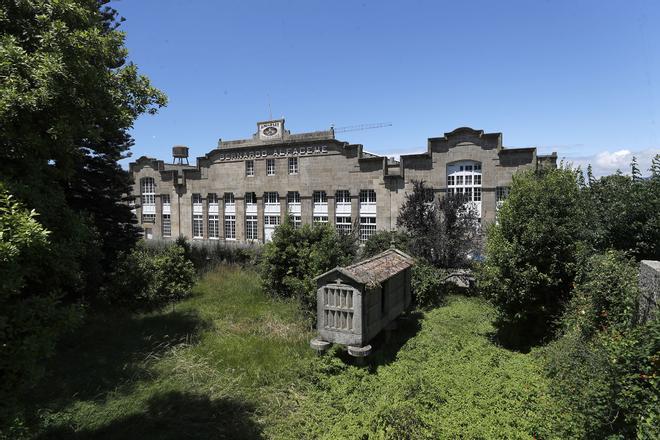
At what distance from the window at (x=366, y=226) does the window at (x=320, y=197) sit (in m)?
3.24

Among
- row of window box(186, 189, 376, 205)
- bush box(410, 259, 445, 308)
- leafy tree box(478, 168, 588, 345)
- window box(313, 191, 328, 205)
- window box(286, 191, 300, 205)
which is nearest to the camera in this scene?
leafy tree box(478, 168, 588, 345)

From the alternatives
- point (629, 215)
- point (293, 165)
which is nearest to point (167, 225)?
point (293, 165)

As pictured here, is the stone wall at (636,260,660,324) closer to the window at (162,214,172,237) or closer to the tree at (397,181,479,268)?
the tree at (397,181,479,268)

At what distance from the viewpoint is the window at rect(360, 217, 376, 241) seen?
1043 inches

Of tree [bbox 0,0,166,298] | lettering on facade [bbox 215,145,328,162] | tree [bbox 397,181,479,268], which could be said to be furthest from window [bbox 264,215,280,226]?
tree [bbox 0,0,166,298]

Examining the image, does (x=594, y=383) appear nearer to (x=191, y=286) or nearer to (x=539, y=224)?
(x=539, y=224)

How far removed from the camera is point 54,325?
4371 mm

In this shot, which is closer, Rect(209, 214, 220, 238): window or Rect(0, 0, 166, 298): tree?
Rect(0, 0, 166, 298): tree

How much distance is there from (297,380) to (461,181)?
61.6 feet

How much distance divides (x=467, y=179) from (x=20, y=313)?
2338cm

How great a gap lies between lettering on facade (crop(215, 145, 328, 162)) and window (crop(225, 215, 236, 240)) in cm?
489

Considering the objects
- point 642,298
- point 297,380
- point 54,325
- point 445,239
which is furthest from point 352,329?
point 445,239

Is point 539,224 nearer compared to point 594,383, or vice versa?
point 594,383

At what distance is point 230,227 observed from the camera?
→ 32.2 meters
